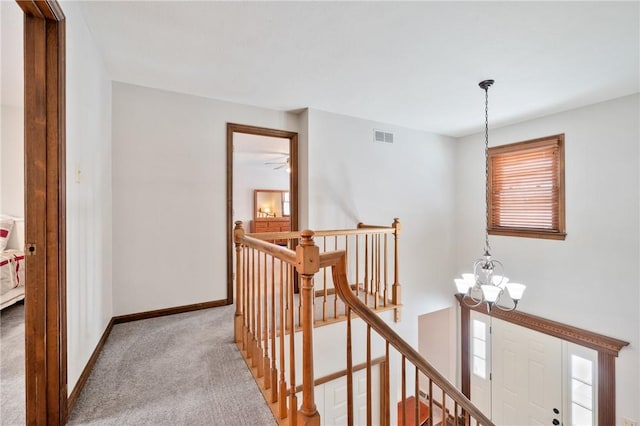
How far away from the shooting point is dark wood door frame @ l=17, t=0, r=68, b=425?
134 centimetres

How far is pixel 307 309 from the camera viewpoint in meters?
1.29

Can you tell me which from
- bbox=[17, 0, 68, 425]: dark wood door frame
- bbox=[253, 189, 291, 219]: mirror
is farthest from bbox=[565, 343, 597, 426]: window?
bbox=[253, 189, 291, 219]: mirror

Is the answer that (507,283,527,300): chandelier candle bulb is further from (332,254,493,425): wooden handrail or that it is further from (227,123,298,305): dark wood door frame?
(227,123,298,305): dark wood door frame

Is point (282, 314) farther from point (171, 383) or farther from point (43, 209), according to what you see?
point (43, 209)

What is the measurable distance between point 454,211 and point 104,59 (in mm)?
5186

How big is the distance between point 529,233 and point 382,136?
250 cm

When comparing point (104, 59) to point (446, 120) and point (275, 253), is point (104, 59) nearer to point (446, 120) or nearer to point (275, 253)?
point (275, 253)

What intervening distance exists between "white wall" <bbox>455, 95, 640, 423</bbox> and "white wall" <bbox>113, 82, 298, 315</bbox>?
4.13 meters

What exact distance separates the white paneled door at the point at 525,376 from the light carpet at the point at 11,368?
5.17m

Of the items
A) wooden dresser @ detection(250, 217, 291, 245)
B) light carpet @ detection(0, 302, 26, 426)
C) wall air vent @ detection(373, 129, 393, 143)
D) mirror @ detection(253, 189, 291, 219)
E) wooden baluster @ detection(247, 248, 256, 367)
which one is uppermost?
wall air vent @ detection(373, 129, 393, 143)

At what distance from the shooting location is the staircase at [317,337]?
4.22ft

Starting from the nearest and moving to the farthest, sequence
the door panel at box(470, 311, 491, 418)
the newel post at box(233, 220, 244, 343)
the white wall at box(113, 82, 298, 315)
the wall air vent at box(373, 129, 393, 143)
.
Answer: the newel post at box(233, 220, 244, 343), the white wall at box(113, 82, 298, 315), the wall air vent at box(373, 129, 393, 143), the door panel at box(470, 311, 491, 418)

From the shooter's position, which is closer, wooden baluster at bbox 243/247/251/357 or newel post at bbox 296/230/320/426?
newel post at bbox 296/230/320/426

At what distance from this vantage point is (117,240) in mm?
2729
